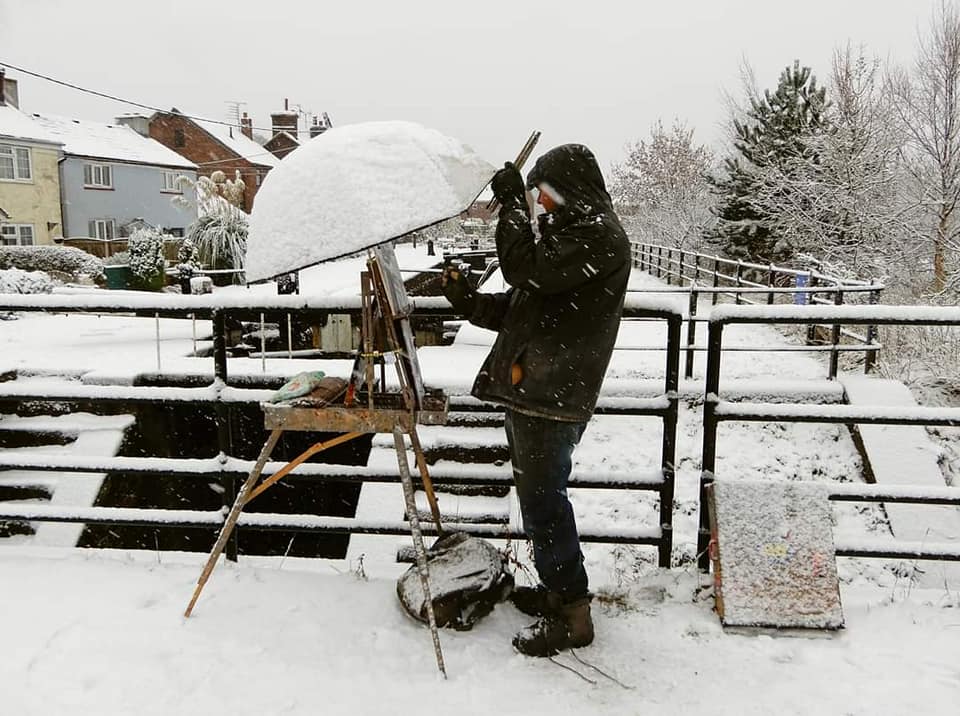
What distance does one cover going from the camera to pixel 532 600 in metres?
3.36

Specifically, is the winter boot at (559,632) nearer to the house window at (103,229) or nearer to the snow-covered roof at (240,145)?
the house window at (103,229)

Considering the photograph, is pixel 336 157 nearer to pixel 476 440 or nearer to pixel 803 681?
pixel 803 681

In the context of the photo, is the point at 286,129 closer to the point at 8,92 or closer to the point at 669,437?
the point at 8,92

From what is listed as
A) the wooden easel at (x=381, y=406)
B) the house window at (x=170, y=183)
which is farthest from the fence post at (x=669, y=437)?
the house window at (x=170, y=183)

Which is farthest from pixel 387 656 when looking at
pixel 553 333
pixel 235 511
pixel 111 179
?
pixel 111 179

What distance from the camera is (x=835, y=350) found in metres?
8.98

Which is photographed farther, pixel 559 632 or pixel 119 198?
pixel 119 198

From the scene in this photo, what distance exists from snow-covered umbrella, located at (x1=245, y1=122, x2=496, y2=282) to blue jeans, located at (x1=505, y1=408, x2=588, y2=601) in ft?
3.06

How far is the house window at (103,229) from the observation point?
35.6 metres

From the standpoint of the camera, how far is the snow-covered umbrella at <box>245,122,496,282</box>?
2611mm

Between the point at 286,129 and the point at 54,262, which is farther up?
the point at 286,129

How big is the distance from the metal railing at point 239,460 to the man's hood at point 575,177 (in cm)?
78

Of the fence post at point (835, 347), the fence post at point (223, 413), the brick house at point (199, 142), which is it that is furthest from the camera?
the brick house at point (199, 142)

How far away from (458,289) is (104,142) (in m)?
40.5
